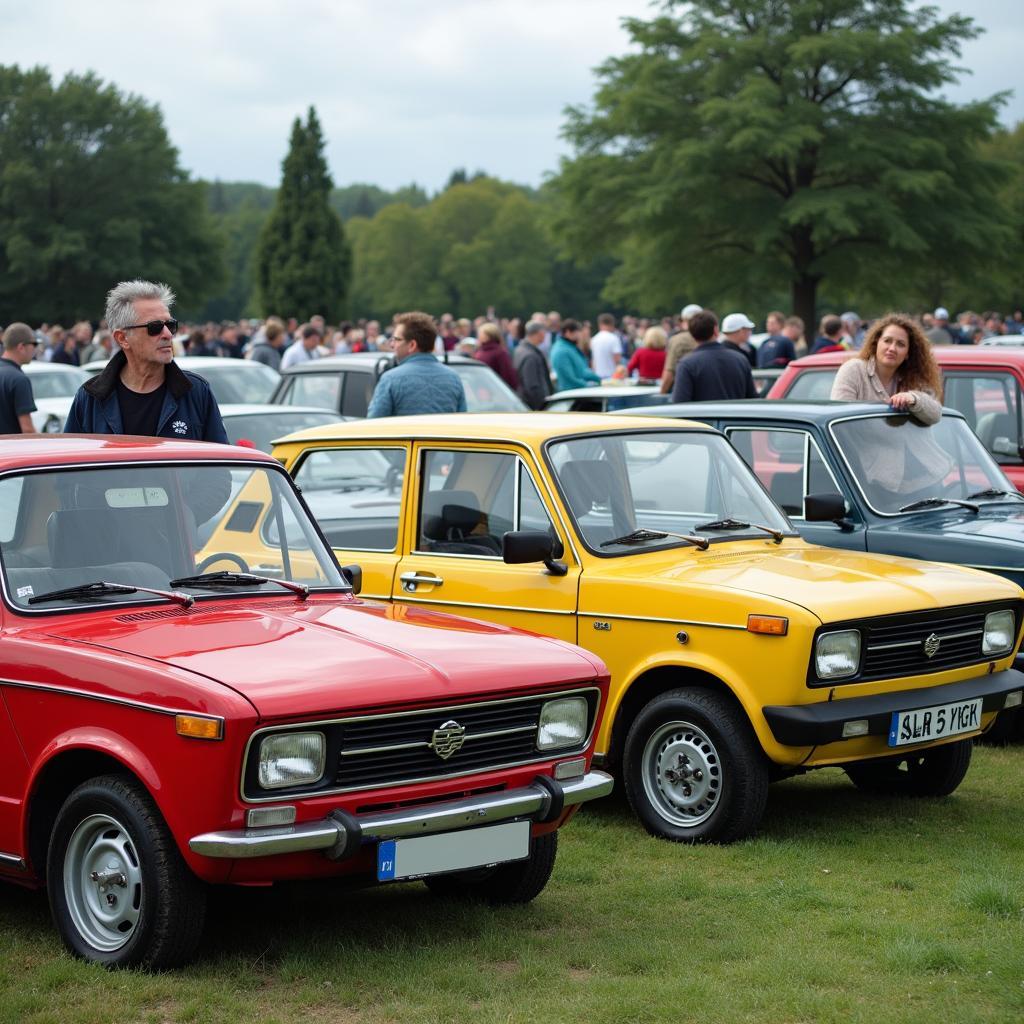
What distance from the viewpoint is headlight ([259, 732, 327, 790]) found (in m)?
4.80

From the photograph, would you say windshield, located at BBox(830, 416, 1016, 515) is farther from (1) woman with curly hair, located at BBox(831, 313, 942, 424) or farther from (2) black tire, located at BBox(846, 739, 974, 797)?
(2) black tire, located at BBox(846, 739, 974, 797)

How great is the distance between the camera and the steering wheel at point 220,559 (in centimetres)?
593

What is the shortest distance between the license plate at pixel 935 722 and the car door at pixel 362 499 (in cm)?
241

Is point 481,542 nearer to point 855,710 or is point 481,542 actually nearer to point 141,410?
point 141,410

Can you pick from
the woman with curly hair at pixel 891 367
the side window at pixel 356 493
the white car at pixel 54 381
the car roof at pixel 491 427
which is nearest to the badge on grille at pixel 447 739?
the car roof at pixel 491 427

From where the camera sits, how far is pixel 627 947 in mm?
5512

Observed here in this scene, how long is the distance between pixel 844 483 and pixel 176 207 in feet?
245

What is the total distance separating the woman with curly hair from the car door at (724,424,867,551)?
1.04 m

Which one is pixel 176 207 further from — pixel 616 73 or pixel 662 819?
pixel 662 819

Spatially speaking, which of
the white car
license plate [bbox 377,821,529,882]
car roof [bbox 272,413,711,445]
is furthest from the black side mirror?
the white car

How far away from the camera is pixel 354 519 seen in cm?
872

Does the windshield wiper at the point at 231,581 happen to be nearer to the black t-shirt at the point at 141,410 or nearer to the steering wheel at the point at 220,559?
the steering wheel at the point at 220,559

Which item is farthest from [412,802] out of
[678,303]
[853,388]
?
[678,303]

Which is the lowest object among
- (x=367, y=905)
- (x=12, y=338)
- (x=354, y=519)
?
(x=367, y=905)
